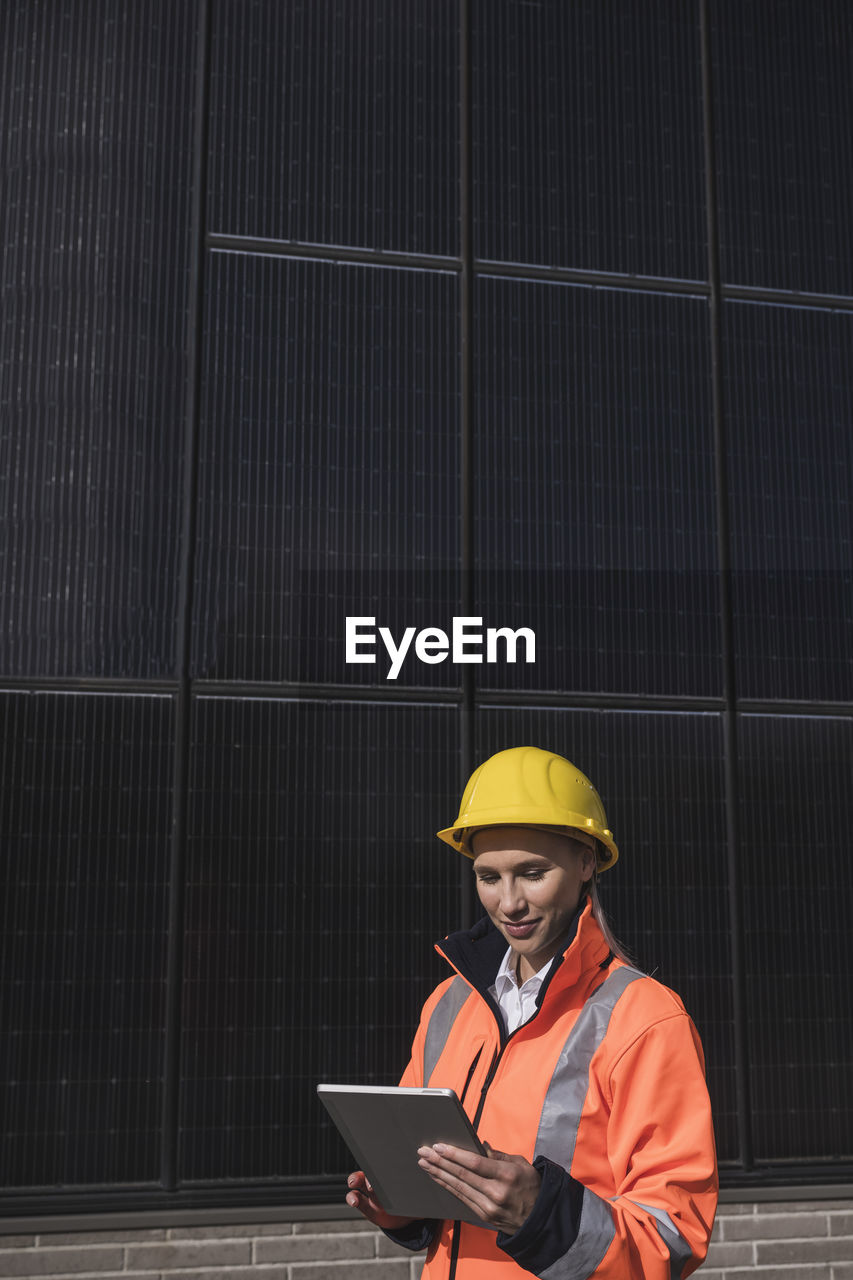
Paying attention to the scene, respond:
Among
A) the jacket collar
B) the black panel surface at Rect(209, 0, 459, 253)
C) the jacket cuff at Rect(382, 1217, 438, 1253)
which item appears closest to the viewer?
the jacket collar

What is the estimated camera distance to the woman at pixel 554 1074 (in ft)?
8.09

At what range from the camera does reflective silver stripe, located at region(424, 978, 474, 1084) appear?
3307 millimetres

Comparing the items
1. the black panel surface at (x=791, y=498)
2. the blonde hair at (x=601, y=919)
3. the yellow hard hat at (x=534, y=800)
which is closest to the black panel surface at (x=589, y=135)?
the black panel surface at (x=791, y=498)

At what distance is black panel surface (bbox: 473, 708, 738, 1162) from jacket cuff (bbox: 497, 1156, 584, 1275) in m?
4.13

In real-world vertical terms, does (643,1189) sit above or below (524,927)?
below

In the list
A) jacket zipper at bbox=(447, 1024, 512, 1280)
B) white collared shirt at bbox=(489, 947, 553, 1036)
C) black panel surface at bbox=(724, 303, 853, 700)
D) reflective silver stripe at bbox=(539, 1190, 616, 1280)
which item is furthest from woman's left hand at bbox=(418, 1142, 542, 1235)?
black panel surface at bbox=(724, 303, 853, 700)

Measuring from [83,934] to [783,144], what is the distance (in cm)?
635

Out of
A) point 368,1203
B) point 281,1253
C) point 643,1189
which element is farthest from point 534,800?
point 281,1253

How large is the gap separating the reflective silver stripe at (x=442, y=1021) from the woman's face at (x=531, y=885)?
0.34 m

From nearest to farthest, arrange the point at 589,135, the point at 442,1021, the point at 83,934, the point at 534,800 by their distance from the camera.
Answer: the point at 534,800 → the point at 442,1021 → the point at 83,934 → the point at 589,135

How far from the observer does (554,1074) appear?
2.81 m

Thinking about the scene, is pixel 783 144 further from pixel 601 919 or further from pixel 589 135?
pixel 601 919

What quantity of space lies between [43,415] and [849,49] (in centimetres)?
572

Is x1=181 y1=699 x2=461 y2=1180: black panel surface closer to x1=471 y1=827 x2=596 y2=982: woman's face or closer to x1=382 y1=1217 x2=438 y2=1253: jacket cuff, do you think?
x1=382 y1=1217 x2=438 y2=1253: jacket cuff
